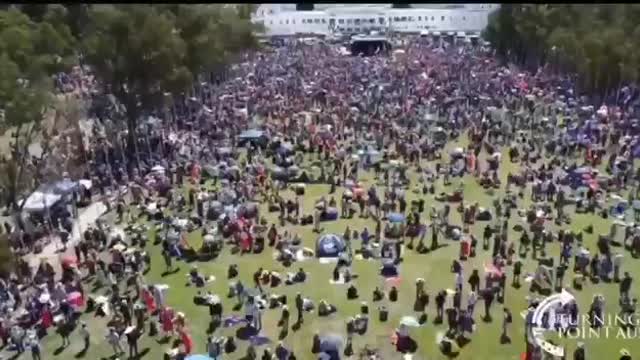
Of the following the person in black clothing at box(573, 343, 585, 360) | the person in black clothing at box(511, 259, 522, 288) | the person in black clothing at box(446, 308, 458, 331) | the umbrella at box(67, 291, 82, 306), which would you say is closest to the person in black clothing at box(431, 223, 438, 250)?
the person in black clothing at box(511, 259, 522, 288)

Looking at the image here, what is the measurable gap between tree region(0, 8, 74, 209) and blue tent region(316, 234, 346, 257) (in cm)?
1288

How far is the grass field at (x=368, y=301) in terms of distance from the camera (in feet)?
73.1

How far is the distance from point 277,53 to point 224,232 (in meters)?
63.5

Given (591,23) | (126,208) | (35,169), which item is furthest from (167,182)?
(591,23)

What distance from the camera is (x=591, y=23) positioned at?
187 ft

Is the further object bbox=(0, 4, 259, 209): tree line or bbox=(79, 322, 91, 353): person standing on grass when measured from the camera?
bbox=(0, 4, 259, 209): tree line

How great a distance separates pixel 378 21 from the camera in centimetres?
11562

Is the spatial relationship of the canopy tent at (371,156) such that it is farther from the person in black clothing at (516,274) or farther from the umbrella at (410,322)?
the umbrella at (410,322)

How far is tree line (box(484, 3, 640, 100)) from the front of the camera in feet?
172

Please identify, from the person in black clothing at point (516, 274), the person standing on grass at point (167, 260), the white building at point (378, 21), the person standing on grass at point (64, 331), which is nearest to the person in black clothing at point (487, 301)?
the person in black clothing at point (516, 274)

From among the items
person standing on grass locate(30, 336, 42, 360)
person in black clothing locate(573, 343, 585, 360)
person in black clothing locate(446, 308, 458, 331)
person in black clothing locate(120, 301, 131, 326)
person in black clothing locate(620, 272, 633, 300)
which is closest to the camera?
person in black clothing locate(573, 343, 585, 360)

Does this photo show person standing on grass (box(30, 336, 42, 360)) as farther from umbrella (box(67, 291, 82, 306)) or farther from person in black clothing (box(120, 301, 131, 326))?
person in black clothing (box(120, 301, 131, 326))

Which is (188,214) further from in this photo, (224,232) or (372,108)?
(372,108)

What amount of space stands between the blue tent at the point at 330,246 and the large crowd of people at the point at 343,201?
0.17ft
